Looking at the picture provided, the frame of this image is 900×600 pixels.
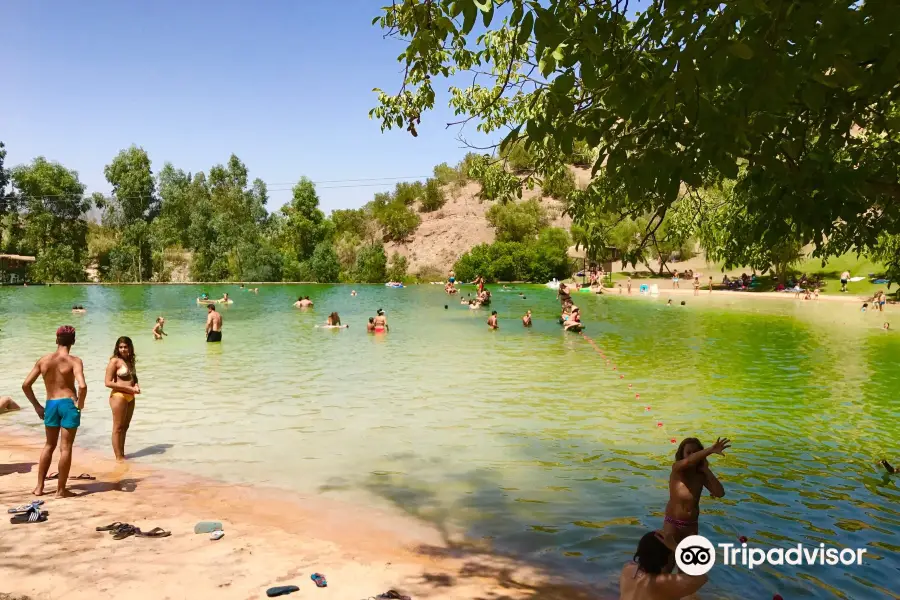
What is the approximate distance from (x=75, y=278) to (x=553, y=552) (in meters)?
97.5

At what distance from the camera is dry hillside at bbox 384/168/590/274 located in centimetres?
12000

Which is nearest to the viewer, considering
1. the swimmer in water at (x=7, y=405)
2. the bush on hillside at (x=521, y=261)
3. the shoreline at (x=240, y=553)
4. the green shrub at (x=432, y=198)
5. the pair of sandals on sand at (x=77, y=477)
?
the shoreline at (x=240, y=553)

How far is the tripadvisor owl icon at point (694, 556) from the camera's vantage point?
5.28 meters

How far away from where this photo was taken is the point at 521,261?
302 ft

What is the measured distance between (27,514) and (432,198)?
13601 centimetres

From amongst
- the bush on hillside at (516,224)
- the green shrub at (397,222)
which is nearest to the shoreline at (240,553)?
the bush on hillside at (516,224)

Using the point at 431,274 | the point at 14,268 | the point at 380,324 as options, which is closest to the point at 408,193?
the point at 431,274

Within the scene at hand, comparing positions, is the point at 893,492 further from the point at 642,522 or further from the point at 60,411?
the point at 60,411

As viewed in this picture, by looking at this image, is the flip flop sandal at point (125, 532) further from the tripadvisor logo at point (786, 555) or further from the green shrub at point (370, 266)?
the green shrub at point (370, 266)

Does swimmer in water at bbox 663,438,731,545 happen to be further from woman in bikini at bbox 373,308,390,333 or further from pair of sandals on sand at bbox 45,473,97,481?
woman in bikini at bbox 373,308,390,333

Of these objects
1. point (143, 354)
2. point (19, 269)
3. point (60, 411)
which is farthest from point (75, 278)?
point (60, 411)

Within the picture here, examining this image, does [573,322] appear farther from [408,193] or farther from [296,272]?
[408,193]

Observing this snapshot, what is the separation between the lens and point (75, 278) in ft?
290

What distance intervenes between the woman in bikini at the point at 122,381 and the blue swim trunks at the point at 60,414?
3.79ft
